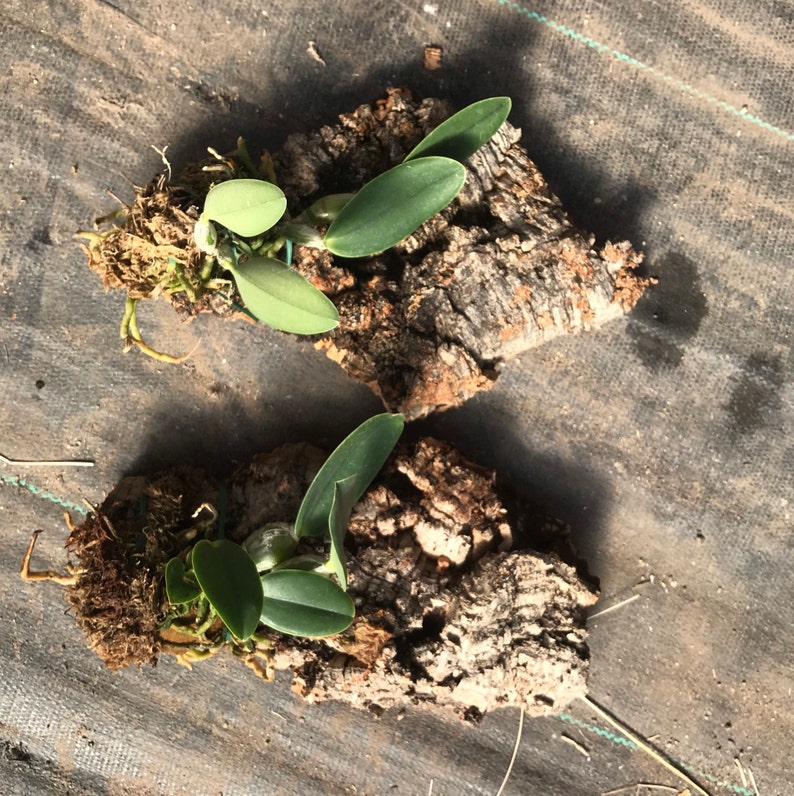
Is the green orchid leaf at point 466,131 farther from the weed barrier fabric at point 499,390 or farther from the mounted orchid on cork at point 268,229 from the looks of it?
the weed barrier fabric at point 499,390

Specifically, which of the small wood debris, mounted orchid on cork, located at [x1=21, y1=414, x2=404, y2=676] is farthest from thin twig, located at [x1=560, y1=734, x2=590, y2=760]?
the small wood debris

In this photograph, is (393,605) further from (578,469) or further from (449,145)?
(449,145)

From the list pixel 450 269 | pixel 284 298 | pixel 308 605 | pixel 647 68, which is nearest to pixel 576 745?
pixel 308 605

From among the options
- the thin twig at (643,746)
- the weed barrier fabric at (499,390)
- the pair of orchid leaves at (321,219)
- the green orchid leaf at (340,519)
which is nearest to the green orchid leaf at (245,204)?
the pair of orchid leaves at (321,219)

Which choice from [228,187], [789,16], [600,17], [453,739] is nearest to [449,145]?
[228,187]

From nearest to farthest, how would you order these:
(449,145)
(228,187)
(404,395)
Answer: (228,187)
(449,145)
(404,395)

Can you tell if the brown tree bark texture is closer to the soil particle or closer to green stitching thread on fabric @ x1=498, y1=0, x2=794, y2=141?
the soil particle

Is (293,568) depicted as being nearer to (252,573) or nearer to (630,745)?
(252,573)
